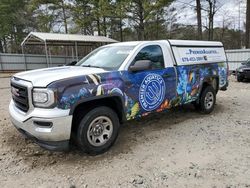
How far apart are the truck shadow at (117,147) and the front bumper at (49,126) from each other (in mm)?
453

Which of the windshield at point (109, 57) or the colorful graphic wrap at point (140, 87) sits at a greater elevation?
the windshield at point (109, 57)

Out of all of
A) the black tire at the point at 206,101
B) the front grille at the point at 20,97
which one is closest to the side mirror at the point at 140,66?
the front grille at the point at 20,97

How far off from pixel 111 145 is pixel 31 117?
1.43 metres

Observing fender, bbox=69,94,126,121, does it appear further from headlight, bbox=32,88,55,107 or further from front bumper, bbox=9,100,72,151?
headlight, bbox=32,88,55,107

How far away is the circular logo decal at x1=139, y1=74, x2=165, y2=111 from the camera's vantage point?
458cm

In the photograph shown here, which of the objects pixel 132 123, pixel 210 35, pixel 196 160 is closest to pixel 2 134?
pixel 132 123

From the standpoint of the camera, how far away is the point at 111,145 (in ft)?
13.9

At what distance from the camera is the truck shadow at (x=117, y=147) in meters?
3.92

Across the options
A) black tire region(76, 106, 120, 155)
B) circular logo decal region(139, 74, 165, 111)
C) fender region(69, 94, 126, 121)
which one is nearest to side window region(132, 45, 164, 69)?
circular logo decal region(139, 74, 165, 111)

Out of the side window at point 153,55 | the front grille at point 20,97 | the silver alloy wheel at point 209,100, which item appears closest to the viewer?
the front grille at point 20,97

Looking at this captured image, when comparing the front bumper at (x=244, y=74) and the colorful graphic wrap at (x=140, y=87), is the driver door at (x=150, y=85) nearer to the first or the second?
the colorful graphic wrap at (x=140, y=87)

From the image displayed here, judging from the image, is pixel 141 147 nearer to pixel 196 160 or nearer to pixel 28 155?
pixel 196 160

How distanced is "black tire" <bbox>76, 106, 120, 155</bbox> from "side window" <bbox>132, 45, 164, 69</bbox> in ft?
4.14

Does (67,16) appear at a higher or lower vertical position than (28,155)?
higher
